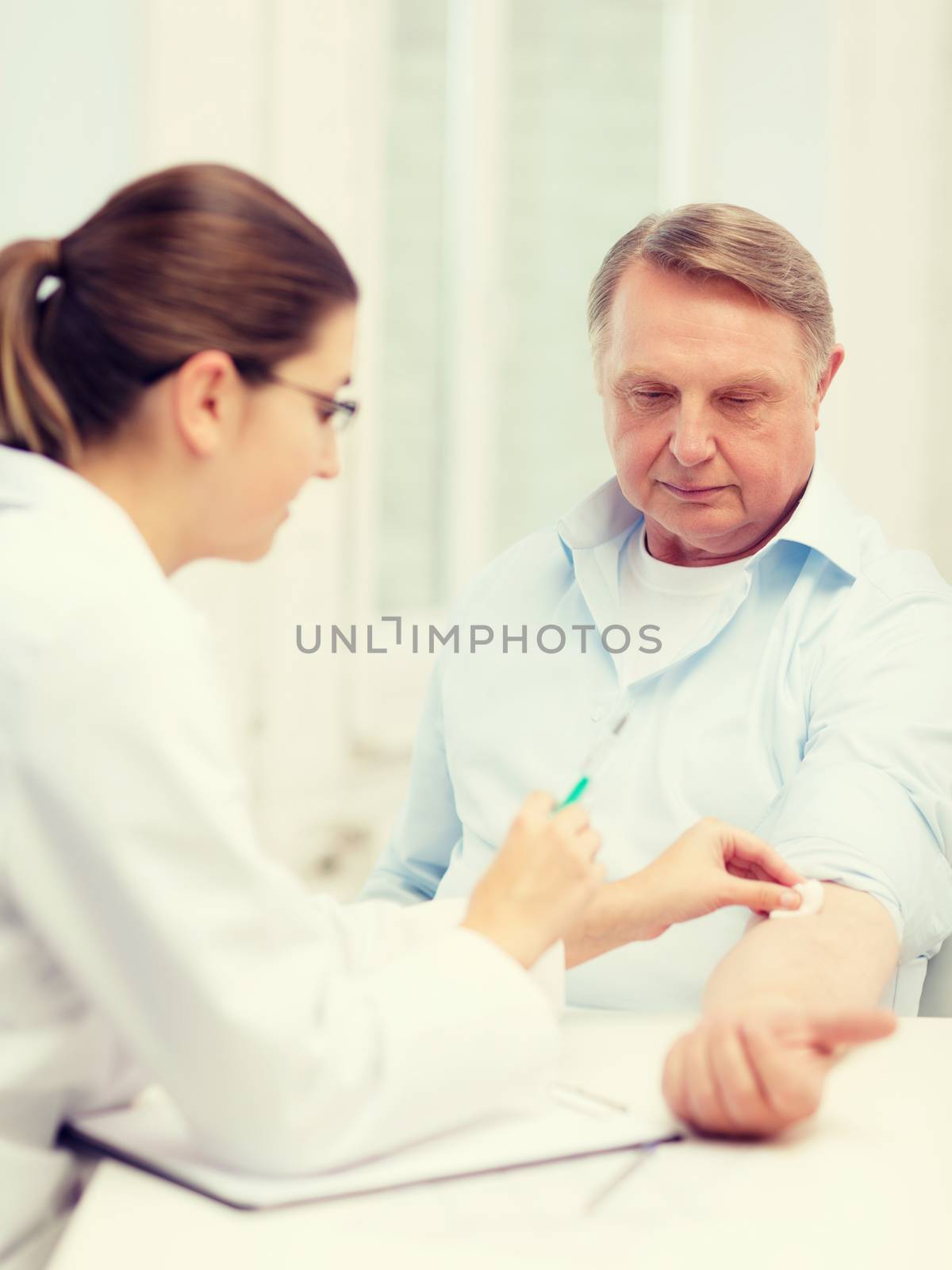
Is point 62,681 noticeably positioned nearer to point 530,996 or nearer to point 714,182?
point 530,996

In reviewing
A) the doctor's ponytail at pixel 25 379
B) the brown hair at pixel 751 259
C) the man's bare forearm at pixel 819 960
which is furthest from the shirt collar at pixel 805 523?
the doctor's ponytail at pixel 25 379

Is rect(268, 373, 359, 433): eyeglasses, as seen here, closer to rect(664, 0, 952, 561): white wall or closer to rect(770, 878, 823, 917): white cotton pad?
rect(770, 878, 823, 917): white cotton pad

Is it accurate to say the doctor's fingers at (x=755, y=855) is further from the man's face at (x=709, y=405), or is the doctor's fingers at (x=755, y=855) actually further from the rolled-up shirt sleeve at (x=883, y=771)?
the man's face at (x=709, y=405)

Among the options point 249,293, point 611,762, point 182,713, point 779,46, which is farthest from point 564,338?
point 182,713

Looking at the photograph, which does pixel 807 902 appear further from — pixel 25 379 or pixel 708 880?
pixel 25 379

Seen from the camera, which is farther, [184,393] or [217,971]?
[184,393]

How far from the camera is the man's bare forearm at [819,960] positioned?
1.06 m

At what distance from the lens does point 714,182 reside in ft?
10.3

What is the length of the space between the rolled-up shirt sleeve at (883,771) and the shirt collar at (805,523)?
0.20 ft

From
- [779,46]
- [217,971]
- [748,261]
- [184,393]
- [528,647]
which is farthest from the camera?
[779,46]

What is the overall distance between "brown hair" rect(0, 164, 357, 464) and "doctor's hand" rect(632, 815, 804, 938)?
508 millimetres

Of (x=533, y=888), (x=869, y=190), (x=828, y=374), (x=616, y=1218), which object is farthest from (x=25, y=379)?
(x=869, y=190)

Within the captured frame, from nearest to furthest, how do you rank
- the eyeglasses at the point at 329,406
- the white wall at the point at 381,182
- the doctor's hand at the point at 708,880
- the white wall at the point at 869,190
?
the eyeglasses at the point at 329,406
the doctor's hand at the point at 708,880
the white wall at the point at 381,182
the white wall at the point at 869,190

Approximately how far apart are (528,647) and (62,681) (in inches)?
37.3
